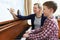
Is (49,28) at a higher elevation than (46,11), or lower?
lower

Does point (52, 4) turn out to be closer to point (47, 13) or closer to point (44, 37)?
point (47, 13)

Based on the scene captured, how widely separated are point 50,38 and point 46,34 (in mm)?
73

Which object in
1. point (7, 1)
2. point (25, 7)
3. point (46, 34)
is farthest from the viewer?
point (25, 7)

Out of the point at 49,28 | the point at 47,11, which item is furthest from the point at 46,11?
the point at 49,28

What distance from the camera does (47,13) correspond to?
67.2 inches

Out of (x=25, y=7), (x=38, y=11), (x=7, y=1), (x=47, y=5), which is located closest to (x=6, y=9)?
(x=7, y=1)

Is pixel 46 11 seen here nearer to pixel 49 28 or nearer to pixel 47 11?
pixel 47 11

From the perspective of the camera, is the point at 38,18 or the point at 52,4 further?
the point at 38,18

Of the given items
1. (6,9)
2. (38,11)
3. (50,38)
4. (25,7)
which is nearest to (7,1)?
(6,9)

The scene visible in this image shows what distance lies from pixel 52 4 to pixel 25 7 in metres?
2.37

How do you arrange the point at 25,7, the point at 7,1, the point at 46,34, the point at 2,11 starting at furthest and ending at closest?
the point at 25,7 < the point at 7,1 < the point at 2,11 < the point at 46,34

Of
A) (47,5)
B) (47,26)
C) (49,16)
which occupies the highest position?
(47,5)

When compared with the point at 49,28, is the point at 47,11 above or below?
above

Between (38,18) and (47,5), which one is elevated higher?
(47,5)
